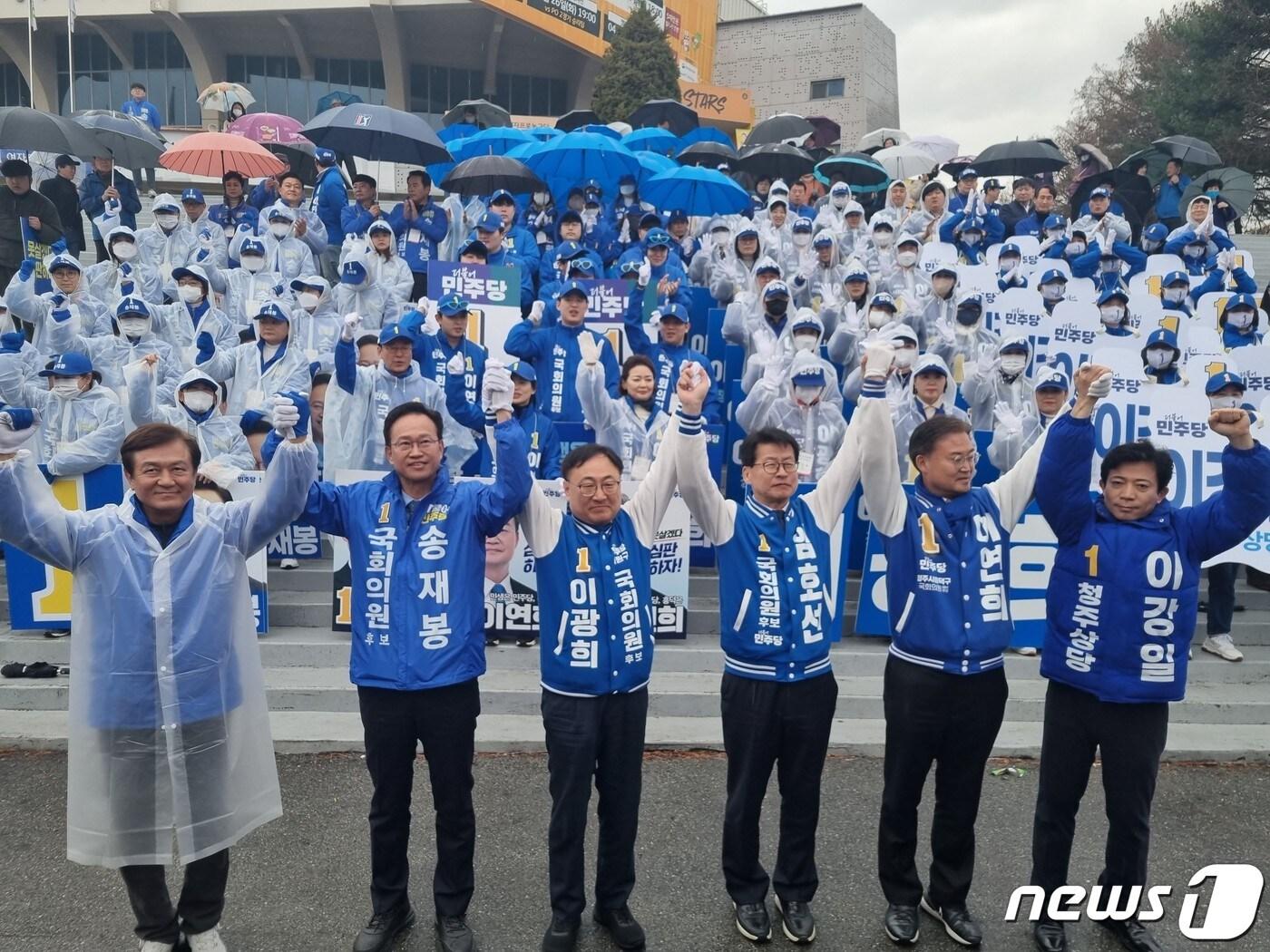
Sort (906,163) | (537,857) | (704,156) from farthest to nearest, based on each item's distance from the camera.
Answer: (906,163)
(704,156)
(537,857)

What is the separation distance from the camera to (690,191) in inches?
459

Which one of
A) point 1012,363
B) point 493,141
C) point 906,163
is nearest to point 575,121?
point 493,141

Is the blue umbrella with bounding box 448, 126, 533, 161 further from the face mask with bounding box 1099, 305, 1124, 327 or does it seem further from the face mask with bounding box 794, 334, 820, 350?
the face mask with bounding box 1099, 305, 1124, 327

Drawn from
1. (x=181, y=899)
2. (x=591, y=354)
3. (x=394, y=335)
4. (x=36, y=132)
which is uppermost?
(x=36, y=132)

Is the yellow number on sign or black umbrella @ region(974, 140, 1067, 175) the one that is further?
black umbrella @ region(974, 140, 1067, 175)

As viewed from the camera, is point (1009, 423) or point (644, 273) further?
point (644, 273)

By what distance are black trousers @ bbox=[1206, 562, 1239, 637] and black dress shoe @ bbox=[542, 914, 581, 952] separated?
18.3 ft

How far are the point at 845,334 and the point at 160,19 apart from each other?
3237cm

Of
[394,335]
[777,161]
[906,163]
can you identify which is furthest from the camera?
[906,163]

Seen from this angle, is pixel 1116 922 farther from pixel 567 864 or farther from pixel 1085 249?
pixel 1085 249

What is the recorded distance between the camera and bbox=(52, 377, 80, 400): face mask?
690cm

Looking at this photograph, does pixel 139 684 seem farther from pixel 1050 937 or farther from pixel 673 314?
pixel 673 314

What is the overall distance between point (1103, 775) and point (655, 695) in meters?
2.92

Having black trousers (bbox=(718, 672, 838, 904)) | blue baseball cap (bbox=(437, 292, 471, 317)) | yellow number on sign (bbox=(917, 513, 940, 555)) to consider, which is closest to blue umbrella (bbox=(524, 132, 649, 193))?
blue baseball cap (bbox=(437, 292, 471, 317))
